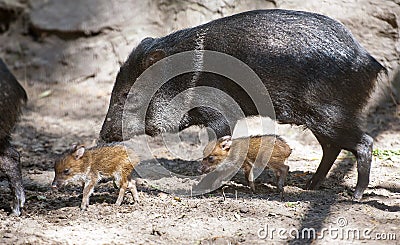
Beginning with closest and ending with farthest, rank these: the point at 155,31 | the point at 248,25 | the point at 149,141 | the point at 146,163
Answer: the point at 248,25, the point at 146,163, the point at 149,141, the point at 155,31

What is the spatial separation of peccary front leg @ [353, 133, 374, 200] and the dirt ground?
10 centimetres

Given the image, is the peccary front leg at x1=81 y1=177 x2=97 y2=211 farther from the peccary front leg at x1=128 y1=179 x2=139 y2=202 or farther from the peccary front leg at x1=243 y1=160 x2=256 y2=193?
the peccary front leg at x1=243 y1=160 x2=256 y2=193

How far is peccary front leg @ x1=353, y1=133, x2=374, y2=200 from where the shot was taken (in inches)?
205

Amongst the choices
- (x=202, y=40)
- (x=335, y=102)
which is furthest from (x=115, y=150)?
(x=335, y=102)

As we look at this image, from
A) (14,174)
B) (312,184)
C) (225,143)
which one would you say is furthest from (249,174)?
(14,174)

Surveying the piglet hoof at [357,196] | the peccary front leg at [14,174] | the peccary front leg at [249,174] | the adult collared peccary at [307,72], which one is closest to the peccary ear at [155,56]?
the adult collared peccary at [307,72]

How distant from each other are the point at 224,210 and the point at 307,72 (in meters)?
1.34

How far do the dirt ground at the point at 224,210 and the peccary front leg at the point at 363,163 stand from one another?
97 mm

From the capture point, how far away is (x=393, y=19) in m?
7.83

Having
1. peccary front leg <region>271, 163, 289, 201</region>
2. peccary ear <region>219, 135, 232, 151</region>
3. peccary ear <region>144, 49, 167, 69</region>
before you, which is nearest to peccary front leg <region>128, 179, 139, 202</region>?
peccary ear <region>219, 135, 232, 151</region>

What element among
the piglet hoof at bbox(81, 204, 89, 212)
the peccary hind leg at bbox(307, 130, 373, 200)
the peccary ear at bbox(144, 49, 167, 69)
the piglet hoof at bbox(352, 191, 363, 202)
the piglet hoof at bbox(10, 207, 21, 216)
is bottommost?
the piglet hoof at bbox(10, 207, 21, 216)

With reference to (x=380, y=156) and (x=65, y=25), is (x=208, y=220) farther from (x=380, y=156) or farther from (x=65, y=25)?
(x=65, y=25)

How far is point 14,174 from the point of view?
16.1 ft

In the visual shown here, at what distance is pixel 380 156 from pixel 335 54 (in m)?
1.77
